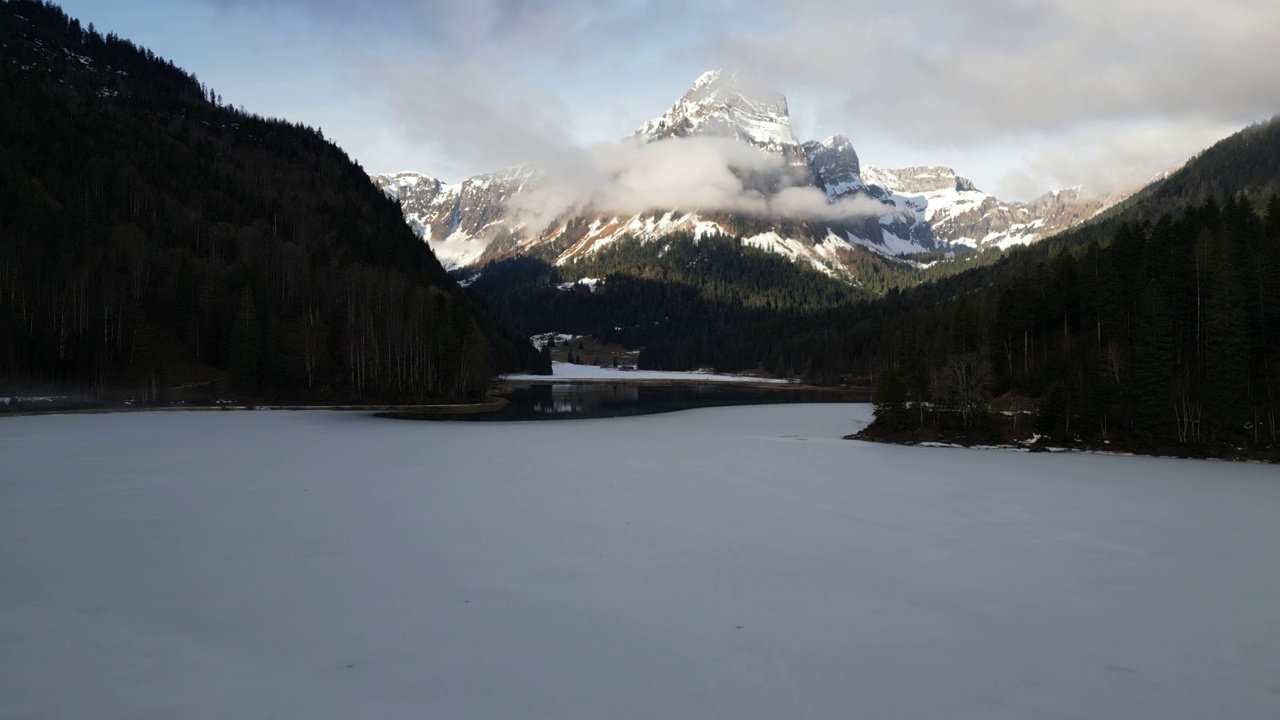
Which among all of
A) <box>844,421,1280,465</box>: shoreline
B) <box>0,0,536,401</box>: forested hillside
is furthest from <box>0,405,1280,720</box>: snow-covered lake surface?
<box>0,0,536,401</box>: forested hillside

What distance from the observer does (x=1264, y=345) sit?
116 ft

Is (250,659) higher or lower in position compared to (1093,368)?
lower

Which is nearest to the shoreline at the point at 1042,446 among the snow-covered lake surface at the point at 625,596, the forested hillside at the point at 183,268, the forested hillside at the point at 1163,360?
the forested hillside at the point at 1163,360

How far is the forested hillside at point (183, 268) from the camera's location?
55188 mm

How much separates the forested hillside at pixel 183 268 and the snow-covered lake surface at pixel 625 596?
4127 centimetres

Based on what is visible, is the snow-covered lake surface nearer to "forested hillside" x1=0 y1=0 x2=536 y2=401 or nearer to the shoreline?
the shoreline

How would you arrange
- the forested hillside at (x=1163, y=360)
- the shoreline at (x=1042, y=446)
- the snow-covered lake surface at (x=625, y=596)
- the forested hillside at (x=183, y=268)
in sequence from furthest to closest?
the forested hillside at (x=183, y=268) < the forested hillside at (x=1163, y=360) < the shoreline at (x=1042, y=446) < the snow-covered lake surface at (x=625, y=596)

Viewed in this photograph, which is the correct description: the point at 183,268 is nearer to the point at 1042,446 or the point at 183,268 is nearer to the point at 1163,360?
the point at 1042,446

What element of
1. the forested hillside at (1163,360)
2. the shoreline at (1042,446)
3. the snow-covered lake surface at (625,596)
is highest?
the forested hillside at (1163,360)

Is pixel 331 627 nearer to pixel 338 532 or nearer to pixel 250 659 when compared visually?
pixel 250 659

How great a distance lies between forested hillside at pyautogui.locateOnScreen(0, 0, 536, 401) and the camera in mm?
55188

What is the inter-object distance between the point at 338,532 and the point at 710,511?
855cm

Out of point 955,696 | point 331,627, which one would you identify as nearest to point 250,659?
point 331,627

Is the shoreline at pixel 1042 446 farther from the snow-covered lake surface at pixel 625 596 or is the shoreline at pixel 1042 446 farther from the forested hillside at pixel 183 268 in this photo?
the forested hillside at pixel 183 268
